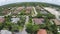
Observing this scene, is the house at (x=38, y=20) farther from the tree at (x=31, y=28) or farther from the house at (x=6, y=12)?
the house at (x=6, y=12)

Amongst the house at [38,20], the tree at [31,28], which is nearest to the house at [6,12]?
the house at [38,20]

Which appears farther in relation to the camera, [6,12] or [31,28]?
[6,12]

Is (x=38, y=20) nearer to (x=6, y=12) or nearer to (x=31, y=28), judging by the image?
(x=31, y=28)

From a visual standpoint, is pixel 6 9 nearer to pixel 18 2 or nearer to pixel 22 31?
pixel 18 2

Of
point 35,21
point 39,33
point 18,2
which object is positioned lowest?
point 39,33

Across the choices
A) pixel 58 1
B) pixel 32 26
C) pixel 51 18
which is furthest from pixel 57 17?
pixel 32 26

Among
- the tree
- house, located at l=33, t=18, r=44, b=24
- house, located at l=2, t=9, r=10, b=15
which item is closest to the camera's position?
the tree

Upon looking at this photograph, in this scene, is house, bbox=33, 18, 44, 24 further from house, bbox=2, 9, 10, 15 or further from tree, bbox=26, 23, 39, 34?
house, bbox=2, 9, 10, 15

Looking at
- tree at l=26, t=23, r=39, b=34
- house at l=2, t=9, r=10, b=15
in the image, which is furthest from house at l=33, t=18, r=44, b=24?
house at l=2, t=9, r=10, b=15

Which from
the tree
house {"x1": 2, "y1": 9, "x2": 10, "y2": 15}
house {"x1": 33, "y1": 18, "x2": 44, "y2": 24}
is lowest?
the tree

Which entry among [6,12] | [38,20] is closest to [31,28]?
[38,20]

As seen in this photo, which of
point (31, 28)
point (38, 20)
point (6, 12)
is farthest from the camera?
point (6, 12)
